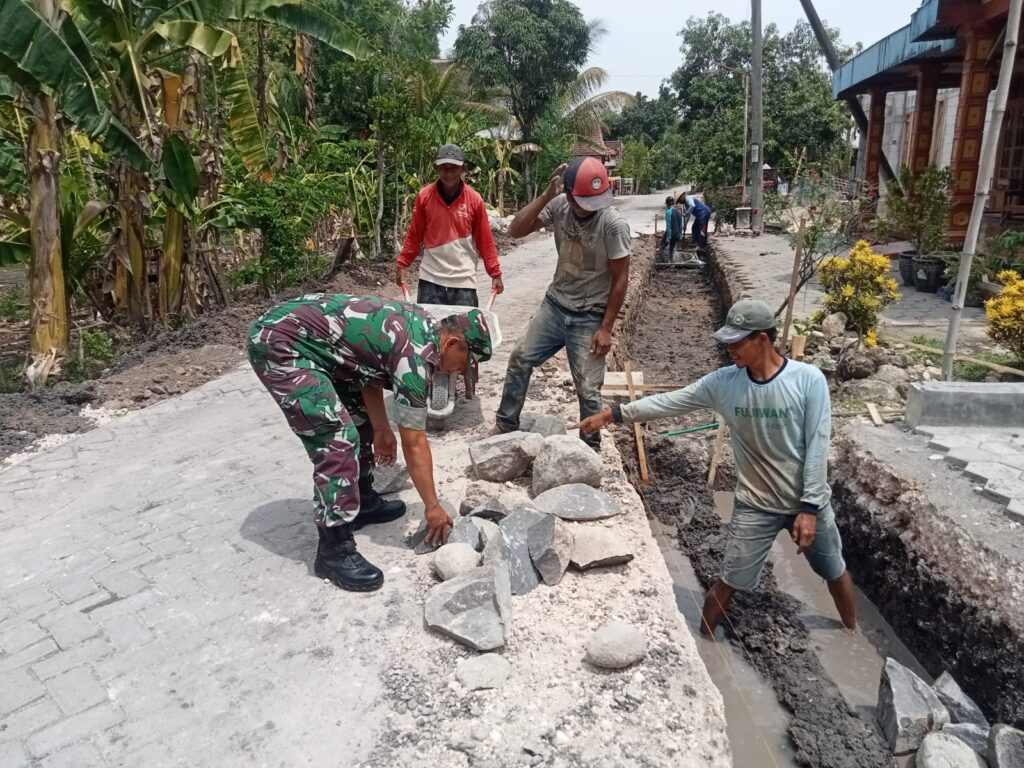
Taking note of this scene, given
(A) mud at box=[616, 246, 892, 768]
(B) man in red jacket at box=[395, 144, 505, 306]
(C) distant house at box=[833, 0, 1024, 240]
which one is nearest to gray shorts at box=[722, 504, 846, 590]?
(A) mud at box=[616, 246, 892, 768]

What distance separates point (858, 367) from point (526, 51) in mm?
19394

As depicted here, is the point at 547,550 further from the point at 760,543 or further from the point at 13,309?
the point at 13,309

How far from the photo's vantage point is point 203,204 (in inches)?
338

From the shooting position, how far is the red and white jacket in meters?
5.09

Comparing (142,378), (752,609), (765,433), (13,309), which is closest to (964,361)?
(752,609)

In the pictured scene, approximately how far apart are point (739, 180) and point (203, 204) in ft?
61.4

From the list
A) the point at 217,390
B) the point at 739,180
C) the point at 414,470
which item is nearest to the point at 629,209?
the point at 739,180

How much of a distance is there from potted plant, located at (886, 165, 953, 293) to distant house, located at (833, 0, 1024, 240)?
516 millimetres

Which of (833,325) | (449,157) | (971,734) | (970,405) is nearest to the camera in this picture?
(971,734)

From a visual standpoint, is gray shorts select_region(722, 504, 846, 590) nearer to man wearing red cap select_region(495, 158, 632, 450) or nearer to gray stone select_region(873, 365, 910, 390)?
man wearing red cap select_region(495, 158, 632, 450)

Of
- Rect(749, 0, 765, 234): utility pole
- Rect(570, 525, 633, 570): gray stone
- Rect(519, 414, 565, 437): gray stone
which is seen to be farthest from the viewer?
Rect(749, 0, 765, 234): utility pole

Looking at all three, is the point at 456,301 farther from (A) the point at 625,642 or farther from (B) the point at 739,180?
(B) the point at 739,180

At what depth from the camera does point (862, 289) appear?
6.57 meters

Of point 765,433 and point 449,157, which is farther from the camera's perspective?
point 449,157
